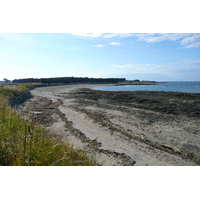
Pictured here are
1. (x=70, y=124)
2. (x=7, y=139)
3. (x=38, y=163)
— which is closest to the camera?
(x=38, y=163)

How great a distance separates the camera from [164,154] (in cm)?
616

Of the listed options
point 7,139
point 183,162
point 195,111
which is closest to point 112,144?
point 183,162

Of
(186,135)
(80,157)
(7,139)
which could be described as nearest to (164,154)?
(186,135)

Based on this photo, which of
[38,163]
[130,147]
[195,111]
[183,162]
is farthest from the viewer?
[195,111]

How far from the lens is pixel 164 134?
830cm

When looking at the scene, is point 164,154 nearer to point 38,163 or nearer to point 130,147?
point 130,147

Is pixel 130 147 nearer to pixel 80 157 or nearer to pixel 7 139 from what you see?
pixel 80 157

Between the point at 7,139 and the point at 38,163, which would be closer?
the point at 38,163

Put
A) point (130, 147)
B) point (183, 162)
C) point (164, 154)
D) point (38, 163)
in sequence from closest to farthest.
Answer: point (38, 163)
point (183, 162)
point (164, 154)
point (130, 147)

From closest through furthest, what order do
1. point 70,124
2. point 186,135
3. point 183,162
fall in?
point 183,162 < point 186,135 < point 70,124

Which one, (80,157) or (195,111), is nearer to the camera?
(80,157)

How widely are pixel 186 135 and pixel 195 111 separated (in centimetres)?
601

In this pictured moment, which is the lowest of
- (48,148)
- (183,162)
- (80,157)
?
(183,162)

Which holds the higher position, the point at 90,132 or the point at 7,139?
the point at 7,139
